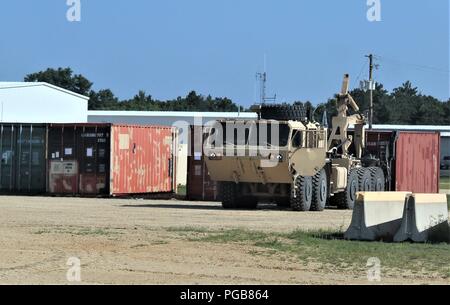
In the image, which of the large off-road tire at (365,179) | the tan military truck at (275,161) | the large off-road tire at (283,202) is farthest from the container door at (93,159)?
the large off-road tire at (365,179)

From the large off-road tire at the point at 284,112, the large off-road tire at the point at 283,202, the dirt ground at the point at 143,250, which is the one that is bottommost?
the dirt ground at the point at 143,250

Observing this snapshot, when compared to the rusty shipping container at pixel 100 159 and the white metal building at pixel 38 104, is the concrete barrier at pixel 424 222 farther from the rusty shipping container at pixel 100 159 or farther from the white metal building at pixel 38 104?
the white metal building at pixel 38 104

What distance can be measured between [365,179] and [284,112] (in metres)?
4.70

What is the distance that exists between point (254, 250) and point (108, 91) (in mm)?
102946

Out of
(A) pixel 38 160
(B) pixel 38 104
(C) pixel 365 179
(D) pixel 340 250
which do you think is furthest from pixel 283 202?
(B) pixel 38 104

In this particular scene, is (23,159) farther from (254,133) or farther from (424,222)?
(424,222)

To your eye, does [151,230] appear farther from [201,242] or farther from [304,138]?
[304,138]

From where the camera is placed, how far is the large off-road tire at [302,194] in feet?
80.2

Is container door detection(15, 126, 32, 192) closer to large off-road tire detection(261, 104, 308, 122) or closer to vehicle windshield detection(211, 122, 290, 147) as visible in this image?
vehicle windshield detection(211, 122, 290, 147)

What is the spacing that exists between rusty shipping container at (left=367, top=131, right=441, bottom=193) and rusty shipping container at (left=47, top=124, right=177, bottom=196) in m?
8.80

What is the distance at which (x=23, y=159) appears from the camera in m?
32.7

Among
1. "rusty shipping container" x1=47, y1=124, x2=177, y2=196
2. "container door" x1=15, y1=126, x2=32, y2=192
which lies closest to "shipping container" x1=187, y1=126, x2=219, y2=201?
"rusty shipping container" x1=47, y1=124, x2=177, y2=196

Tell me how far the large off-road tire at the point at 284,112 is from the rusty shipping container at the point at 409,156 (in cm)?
633
